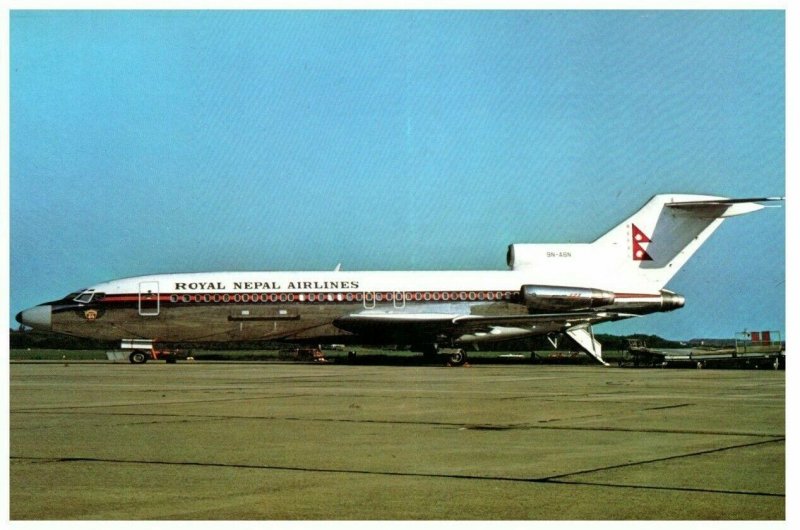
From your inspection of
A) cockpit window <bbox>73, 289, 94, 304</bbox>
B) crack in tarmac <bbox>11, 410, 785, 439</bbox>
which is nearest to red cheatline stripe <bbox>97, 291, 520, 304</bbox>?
cockpit window <bbox>73, 289, 94, 304</bbox>

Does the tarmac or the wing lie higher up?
the tarmac

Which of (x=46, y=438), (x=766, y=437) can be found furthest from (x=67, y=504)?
(x=766, y=437)

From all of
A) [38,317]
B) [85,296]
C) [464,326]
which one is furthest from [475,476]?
[38,317]

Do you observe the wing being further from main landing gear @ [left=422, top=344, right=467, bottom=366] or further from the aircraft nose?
the aircraft nose

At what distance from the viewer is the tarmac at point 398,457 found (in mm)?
7266

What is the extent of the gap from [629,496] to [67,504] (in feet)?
13.1

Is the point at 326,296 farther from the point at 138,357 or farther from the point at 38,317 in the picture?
the point at 38,317

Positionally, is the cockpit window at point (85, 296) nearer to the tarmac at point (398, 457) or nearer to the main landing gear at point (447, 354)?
the main landing gear at point (447, 354)

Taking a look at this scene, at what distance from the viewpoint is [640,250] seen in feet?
130

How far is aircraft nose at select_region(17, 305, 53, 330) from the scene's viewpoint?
38.3 m

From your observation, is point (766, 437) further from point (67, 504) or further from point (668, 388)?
point (668, 388)

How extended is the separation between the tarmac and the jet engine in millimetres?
20564

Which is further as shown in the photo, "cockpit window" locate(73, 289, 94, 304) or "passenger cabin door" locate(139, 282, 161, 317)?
"cockpit window" locate(73, 289, 94, 304)

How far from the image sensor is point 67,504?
7.30m
